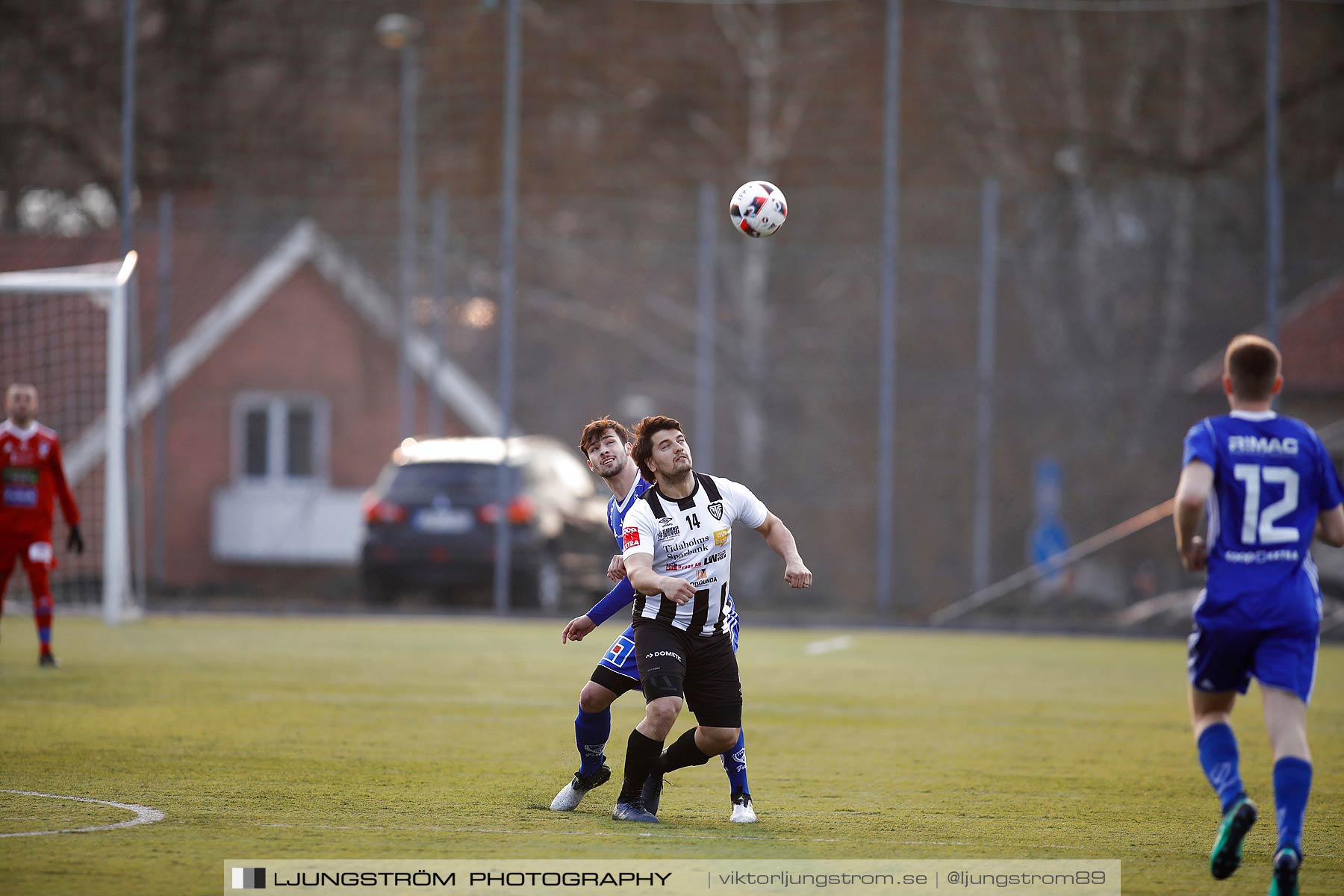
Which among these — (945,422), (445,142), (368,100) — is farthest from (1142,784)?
(368,100)

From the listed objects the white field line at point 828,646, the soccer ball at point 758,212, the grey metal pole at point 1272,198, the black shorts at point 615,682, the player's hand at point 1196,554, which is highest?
the grey metal pole at point 1272,198

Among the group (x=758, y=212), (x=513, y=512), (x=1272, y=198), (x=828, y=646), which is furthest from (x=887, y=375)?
(x=758, y=212)

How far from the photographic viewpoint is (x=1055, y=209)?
72.3ft

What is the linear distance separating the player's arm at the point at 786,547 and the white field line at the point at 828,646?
27.6ft

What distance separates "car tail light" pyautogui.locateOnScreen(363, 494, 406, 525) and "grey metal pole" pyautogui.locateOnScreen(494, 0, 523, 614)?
42.7 inches

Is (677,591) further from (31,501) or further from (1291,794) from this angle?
(31,501)

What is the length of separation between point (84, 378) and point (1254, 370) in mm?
16308

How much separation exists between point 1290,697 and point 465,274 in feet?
59.7

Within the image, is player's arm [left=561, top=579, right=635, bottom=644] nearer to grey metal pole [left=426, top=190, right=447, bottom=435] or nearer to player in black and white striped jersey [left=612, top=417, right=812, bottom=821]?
player in black and white striped jersey [left=612, top=417, right=812, bottom=821]

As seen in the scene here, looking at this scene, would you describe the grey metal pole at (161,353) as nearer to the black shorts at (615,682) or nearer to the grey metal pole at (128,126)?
the grey metal pole at (128,126)

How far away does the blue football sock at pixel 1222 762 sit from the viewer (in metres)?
5.71

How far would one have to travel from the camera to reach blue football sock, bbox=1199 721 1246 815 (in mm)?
5711

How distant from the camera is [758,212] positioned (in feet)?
32.0

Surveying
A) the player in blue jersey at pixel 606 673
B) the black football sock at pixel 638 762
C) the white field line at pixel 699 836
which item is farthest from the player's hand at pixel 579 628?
the white field line at pixel 699 836
